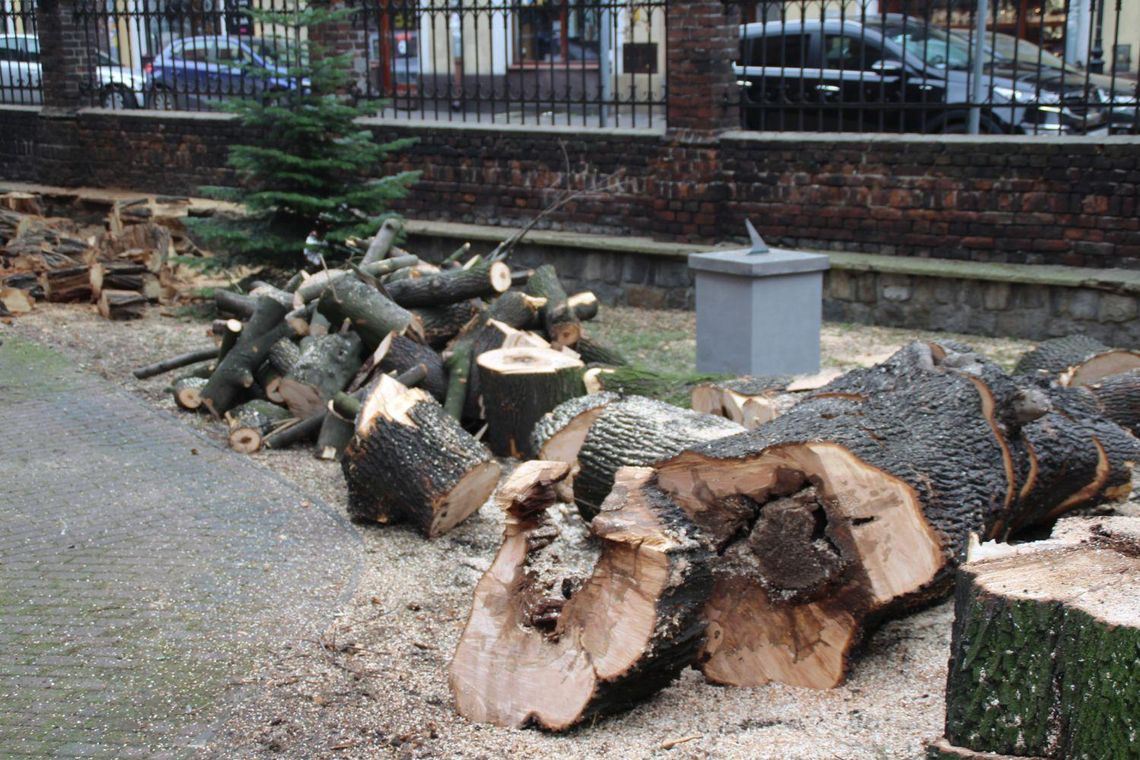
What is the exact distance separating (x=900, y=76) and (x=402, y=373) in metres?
5.23

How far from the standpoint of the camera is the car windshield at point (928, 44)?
1016 cm

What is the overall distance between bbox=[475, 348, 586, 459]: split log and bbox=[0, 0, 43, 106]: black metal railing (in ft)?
38.1

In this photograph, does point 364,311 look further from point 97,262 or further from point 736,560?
point 97,262

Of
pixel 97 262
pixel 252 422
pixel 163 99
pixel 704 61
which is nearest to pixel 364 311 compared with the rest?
pixel 252 422

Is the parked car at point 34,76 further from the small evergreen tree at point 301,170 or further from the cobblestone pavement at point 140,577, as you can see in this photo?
the cobblestone pavement at point 140,577

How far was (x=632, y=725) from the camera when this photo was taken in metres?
3.90

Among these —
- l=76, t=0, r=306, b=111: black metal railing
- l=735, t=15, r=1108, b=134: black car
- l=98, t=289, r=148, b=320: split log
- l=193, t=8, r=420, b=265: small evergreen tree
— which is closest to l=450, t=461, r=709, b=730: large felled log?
l=193, t=8, r=420, b=265: small evergreen tree

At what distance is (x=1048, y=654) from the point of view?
10.1 ft

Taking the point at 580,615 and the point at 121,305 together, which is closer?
the point at 580,615

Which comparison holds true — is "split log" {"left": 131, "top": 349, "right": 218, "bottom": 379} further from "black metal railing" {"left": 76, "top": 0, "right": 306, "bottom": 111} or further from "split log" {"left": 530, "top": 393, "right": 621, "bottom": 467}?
"black metal railing" {"left": 76, "top": 0, "right": 306, "bottom": 111}

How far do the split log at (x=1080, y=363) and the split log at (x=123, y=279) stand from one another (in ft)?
23.4

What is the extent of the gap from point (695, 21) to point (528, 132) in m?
1.87

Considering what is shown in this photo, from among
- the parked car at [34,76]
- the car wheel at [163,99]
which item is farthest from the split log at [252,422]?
the parked car at [34,76]

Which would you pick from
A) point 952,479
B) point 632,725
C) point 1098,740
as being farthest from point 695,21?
point 1098,740
